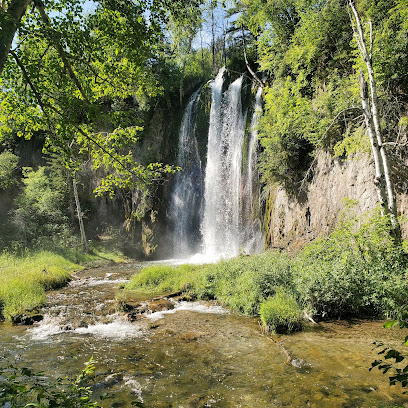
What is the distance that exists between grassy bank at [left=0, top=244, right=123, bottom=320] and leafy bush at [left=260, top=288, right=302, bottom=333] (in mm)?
6078

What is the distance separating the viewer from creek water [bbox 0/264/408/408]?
12.7 ft

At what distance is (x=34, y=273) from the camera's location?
12.2 metres

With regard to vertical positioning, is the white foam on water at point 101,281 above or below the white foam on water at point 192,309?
below

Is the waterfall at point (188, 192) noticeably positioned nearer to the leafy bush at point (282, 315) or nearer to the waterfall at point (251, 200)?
the waterfall at point (251, 200)

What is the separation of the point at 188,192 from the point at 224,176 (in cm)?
432

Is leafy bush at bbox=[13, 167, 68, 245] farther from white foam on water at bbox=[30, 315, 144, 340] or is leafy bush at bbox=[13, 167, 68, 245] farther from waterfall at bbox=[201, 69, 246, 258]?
white foam on water at bbox=[30, 315, 144, 340]

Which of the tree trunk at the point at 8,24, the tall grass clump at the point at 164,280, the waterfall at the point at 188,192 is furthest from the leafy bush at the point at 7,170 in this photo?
the tree trunk at the point at 8,24

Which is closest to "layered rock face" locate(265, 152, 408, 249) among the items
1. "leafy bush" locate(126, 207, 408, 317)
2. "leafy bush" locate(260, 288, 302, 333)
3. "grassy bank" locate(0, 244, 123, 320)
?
"leafy bush" locate(126, 207, 408, 317)

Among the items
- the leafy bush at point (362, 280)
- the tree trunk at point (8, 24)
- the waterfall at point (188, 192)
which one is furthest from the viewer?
the waterfall at point (188, 192)

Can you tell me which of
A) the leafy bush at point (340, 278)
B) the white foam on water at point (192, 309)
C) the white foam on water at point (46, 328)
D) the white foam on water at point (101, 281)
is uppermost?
the leafy bush at point (340, 278)

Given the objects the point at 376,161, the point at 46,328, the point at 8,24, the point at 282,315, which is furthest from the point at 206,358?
the point at 376,161

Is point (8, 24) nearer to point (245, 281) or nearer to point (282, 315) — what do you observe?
point (282, 315)

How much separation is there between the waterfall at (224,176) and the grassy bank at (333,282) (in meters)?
9.98

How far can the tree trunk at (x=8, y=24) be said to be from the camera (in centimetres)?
346
